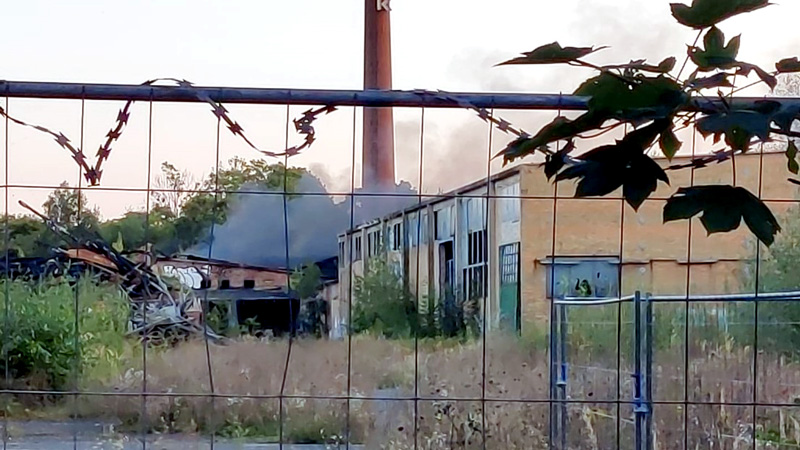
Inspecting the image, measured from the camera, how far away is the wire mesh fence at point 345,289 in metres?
1.90

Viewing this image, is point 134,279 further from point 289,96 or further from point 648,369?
point 648,369

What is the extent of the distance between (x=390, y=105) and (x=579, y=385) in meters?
2.23

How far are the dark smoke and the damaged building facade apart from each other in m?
0.05

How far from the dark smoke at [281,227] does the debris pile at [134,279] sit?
5.4 inches

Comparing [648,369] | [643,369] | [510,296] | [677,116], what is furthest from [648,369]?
[677,116]

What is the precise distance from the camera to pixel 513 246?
3.46m

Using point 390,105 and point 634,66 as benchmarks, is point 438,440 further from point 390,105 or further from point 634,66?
point 634,66

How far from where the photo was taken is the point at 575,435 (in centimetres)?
359

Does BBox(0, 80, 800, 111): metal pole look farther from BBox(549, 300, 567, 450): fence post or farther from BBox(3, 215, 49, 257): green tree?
BBox(549, 300, 567, 450): fence post

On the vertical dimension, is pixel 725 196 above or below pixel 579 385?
above

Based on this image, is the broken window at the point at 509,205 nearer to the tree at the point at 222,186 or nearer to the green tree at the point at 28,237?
the tree at the point at 222,186

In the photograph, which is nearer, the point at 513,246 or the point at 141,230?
the point at 141,230

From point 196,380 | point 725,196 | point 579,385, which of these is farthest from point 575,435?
point 725,196

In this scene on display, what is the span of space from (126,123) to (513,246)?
1.90 metres
